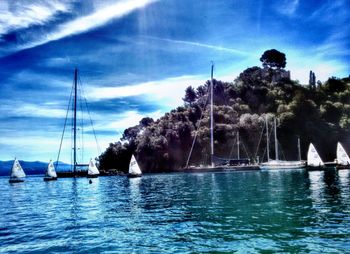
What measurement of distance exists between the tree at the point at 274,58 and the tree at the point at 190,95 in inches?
1575

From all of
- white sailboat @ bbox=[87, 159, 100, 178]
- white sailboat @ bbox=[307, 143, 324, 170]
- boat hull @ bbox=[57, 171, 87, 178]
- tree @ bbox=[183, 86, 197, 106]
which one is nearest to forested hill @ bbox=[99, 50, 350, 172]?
tree @ bbox=[183, 86, 197, 106]

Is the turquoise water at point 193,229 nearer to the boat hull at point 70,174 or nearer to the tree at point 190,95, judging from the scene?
the boat hull at point 70,174

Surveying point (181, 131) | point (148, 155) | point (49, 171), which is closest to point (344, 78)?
point (181, 131)

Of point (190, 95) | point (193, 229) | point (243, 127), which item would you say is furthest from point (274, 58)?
point (193, 229)

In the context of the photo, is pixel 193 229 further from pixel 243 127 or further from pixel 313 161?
pixel 243 127

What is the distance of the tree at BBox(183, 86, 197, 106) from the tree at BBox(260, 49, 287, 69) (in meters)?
40.0

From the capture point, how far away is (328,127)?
97688mm

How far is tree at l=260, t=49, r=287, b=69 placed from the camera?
142 meters

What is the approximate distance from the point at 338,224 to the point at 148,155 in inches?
3538

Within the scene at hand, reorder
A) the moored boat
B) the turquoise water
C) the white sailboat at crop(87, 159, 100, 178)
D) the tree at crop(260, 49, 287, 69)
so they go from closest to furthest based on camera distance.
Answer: the turquoise water → the moored boat → the white sailboat at crop(87, 159, 100, 178) → the tree at crop(260, 49, 287, 69)

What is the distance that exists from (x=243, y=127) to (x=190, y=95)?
35.0m

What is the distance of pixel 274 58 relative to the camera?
142m

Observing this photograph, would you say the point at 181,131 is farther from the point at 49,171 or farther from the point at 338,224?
the point at 338,224

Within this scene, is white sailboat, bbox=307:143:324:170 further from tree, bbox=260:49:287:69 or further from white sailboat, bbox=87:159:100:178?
tree, bbox=260:49:287:69
